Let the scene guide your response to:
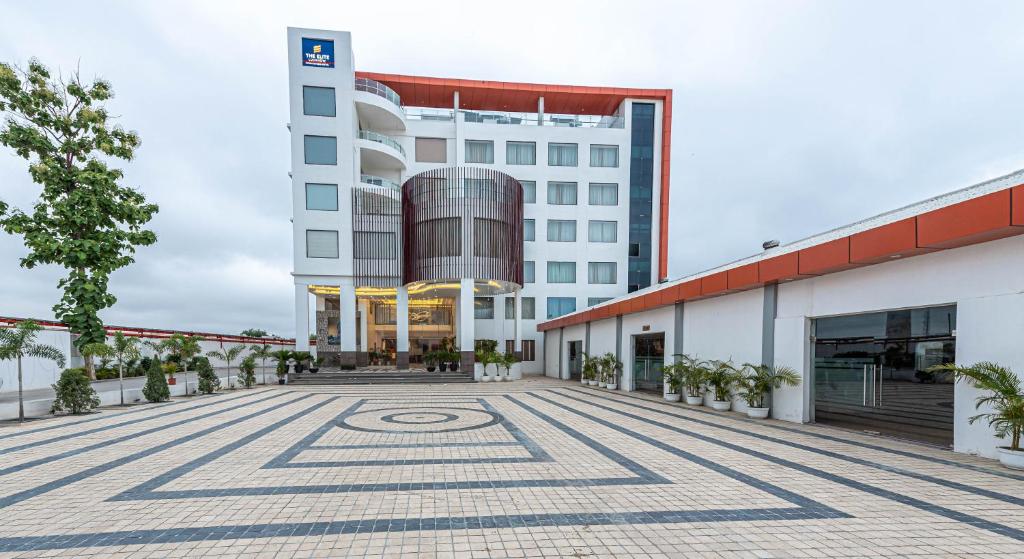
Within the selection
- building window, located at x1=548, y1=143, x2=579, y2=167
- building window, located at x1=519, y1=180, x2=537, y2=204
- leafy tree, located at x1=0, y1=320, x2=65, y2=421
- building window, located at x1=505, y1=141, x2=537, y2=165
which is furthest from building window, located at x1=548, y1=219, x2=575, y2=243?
leafy tree, located at x1=0, y1=320, x2=65, y2=421

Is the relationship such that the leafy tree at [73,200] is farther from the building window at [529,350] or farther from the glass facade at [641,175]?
the glass facade at [641,175]

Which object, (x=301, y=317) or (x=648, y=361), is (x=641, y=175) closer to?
(x=648, y=361)

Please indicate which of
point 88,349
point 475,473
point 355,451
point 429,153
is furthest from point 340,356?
point 475,473

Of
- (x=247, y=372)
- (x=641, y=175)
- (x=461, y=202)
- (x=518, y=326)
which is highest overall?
(x=641, y=175)

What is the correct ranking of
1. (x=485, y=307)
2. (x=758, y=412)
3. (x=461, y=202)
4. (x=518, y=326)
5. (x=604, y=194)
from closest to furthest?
(x=758, y=412) → (x=461, y=202) → (x=518, y=326) → (x=485, y=307) → (x=604, y=194)

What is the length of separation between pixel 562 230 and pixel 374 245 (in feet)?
47.1

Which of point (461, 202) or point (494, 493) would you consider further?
point (461, 202)

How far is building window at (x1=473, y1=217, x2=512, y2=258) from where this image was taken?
78.6 ft

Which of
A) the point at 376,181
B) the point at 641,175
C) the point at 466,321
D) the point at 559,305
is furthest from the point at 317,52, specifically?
the point at 641,175

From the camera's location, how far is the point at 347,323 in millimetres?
25531

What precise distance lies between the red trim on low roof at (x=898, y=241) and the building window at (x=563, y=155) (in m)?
21.8

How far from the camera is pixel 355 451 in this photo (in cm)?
736

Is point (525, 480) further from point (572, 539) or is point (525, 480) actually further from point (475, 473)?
point (572, 539)

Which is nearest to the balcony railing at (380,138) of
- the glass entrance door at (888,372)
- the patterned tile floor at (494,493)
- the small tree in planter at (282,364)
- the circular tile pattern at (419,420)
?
the small tree in planter at (282,364)
